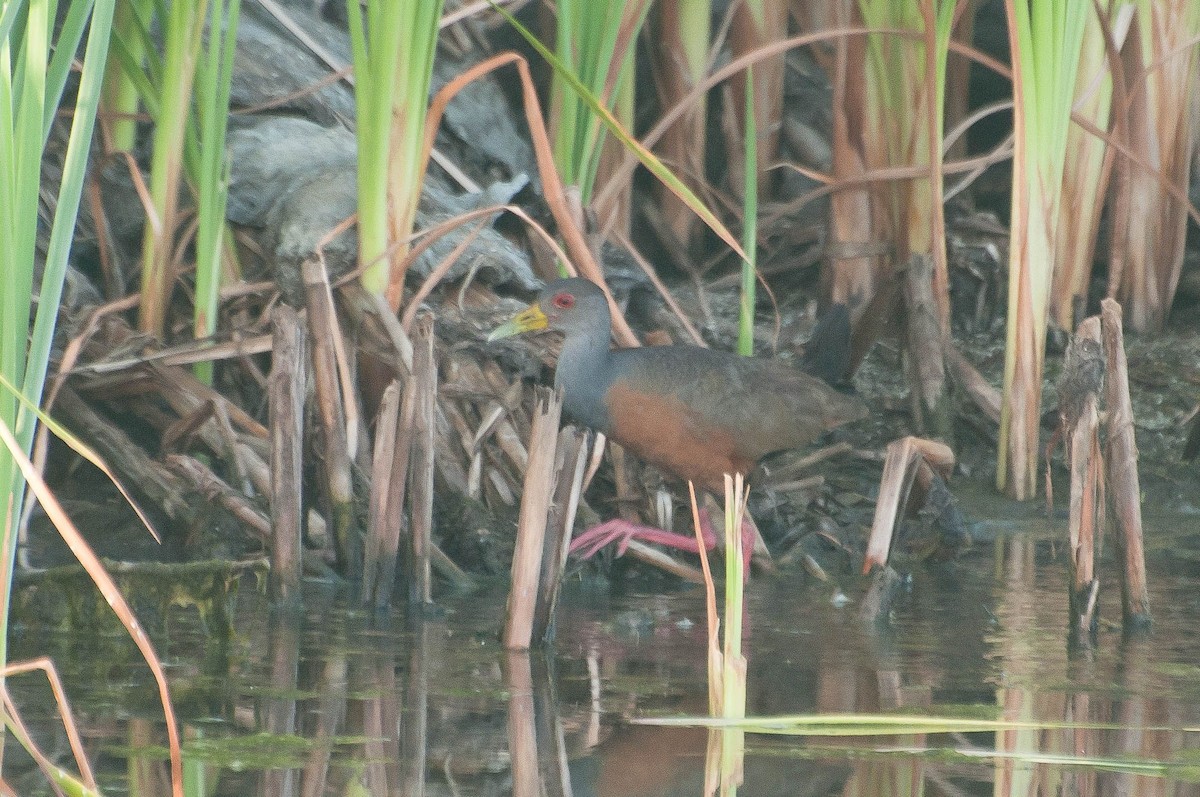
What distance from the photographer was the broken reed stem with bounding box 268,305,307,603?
5.05 metres

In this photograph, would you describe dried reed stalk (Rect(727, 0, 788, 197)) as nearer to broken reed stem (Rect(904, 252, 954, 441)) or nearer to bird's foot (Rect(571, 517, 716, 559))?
broken reed stem (Rect(904, 252, 954, 441))

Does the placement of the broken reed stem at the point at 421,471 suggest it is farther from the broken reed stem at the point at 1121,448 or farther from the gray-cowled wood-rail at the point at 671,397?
the broken reed stem at the point at 1121,448

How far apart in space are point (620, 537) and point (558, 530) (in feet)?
4.25

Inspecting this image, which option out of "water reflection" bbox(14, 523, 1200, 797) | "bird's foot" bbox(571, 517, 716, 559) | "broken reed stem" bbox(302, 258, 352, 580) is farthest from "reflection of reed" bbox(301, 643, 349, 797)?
"bird's foot" bbox(571, 517, 716, 559)

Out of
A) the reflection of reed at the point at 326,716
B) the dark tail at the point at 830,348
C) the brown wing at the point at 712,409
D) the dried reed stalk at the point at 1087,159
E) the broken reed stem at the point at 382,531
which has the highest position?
the dried reed stalk at the point at 1087,159

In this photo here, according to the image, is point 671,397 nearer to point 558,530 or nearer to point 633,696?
point 558,530

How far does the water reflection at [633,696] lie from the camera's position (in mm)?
3375

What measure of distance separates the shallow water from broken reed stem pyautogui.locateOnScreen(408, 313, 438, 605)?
6.2 inches

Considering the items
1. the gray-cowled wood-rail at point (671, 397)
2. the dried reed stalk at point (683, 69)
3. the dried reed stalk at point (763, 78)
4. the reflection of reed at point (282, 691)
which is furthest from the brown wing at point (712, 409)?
the dried reed stalk at point (763, 78)

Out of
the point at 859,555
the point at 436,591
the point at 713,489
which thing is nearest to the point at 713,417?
the point at 713,489

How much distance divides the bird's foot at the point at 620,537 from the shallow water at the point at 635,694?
0.18 m

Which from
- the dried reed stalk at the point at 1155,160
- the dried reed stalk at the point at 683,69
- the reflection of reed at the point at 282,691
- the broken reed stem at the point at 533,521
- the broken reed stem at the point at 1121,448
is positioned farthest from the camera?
the dried reed stalk at the point at 683,69

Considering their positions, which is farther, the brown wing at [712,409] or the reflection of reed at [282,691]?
the brown wing at [712,409]

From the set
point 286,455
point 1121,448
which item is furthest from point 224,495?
point 1121,448
